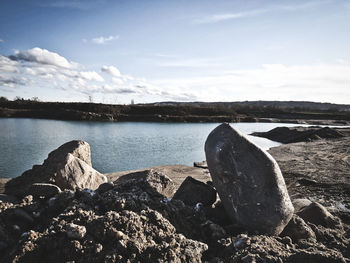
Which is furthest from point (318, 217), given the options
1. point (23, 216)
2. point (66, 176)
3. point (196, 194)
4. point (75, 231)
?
point (66, 176)

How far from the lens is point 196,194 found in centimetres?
554

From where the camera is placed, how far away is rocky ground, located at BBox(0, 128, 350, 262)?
3.20 meters

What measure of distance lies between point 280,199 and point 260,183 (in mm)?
507

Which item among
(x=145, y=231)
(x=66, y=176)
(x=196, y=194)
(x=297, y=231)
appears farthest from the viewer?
(x=66, y=176)

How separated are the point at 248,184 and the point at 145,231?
7.25ft

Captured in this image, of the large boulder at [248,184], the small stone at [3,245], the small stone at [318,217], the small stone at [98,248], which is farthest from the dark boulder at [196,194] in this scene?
the small stone at [3,245]

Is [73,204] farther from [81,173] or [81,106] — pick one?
[81,106]

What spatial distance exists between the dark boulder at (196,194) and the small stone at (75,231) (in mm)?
2664

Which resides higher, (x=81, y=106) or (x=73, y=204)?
(x=81, y=106)

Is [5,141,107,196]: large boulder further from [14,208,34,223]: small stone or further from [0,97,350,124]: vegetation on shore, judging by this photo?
[0,97,350,124]: vegetation on shore

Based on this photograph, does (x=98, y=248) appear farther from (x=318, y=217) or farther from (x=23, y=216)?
(x=318, y=217)

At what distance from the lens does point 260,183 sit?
4484 mm

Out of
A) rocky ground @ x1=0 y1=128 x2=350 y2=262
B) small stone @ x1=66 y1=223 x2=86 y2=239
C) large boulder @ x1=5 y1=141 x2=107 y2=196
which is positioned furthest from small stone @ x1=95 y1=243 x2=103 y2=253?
large boulder @ x1=5 y1=141 x2=107 y2=196

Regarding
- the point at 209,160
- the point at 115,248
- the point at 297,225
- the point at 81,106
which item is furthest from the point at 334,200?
the point at 81,106
